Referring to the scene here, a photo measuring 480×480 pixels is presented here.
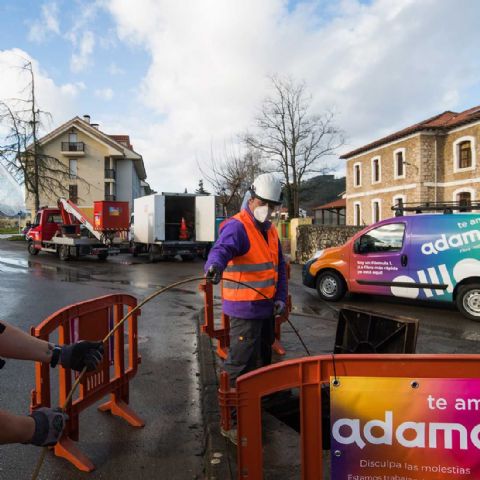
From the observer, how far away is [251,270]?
3.82 m

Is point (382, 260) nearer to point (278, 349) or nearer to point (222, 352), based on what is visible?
point (278, 349)

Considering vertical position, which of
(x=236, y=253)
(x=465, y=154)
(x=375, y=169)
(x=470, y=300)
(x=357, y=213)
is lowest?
(x=470, y=300)

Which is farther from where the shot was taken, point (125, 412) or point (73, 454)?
point (125, 412)

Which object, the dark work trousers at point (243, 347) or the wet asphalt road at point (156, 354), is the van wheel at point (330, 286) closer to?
the wet asphalt road at point (156, 354)

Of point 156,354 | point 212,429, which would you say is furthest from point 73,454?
point 156,354

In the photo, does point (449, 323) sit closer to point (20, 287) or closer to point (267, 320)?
point (267, 320)

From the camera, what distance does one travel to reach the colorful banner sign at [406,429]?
2.09m

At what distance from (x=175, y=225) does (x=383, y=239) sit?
42.5 feet

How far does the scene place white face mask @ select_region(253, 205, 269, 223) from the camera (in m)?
3.88

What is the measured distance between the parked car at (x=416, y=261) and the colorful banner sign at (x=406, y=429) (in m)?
6.48

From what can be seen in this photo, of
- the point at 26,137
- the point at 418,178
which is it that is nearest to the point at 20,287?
the point at 26,137

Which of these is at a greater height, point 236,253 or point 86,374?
point 236,253

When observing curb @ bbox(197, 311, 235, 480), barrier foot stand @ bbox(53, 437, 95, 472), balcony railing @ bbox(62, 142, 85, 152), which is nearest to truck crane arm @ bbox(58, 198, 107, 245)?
curb @ bbox(197, 311, 235, 480)

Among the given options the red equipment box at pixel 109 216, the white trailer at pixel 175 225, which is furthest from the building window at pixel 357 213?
the red equipment box at pixel 109 216
